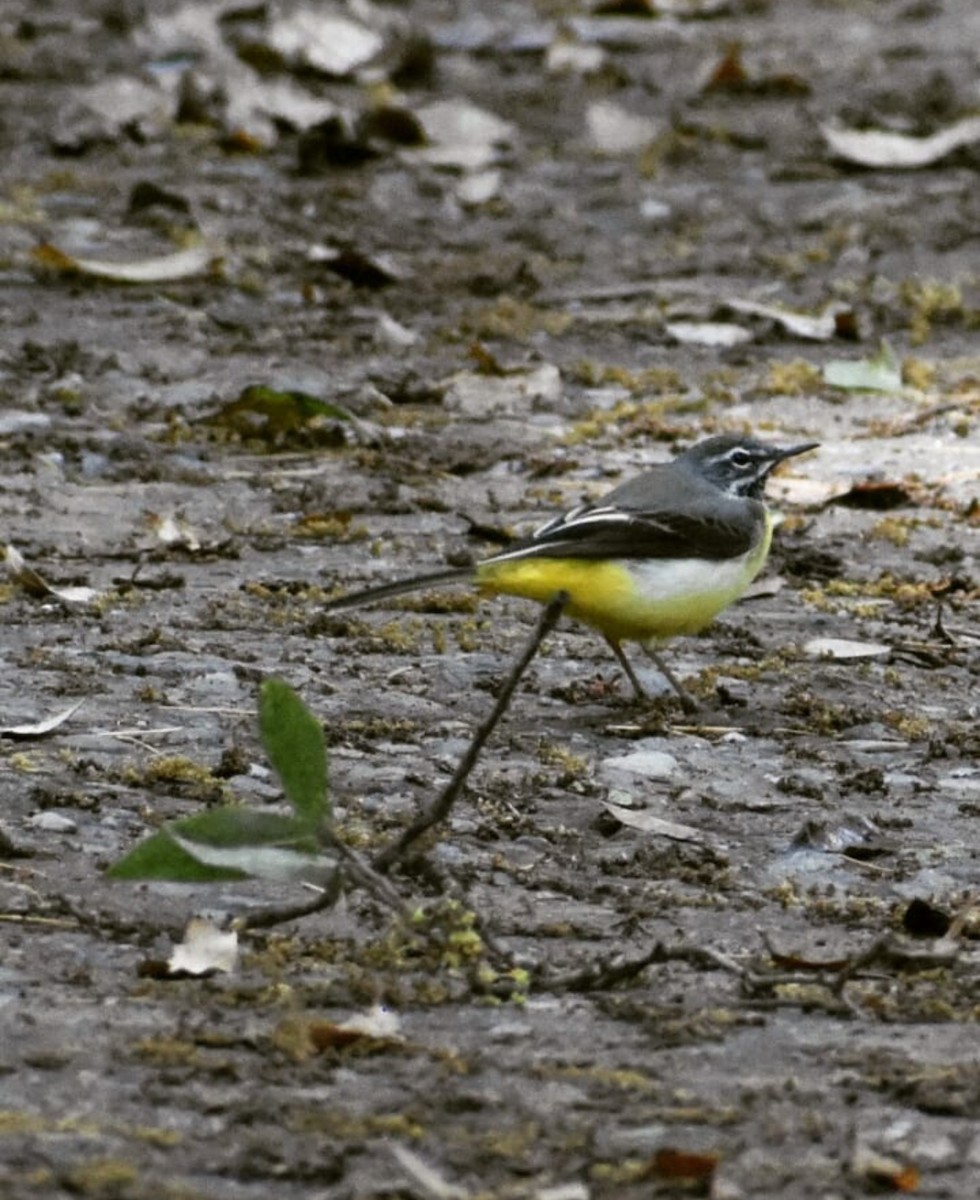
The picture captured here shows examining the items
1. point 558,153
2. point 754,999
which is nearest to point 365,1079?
point 754,999

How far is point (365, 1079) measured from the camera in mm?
3689

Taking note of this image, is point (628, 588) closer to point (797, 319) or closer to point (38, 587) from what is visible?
point (38, 587)

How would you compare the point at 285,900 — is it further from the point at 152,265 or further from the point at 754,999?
the point at 152,265

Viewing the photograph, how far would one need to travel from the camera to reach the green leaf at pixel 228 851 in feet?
13.2

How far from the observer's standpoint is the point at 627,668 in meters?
6.49

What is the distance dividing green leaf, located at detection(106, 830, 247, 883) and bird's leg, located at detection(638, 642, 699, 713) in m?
2.35

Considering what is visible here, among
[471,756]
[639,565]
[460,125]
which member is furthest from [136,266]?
[471,756]

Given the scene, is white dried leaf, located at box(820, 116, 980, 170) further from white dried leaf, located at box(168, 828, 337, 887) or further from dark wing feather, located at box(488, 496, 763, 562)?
white dried leaf, located at box(168, 828, 337, 887)

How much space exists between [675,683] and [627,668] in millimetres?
198

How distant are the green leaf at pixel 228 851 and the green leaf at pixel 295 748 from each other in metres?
0.03

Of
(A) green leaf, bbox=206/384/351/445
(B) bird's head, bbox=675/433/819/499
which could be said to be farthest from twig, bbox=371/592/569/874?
(A) green leaf, bbox=206/384/351/445

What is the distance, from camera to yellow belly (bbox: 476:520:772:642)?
632 cm

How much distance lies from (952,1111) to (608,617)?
2.85 metres

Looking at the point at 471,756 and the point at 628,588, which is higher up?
the point at 471,756
